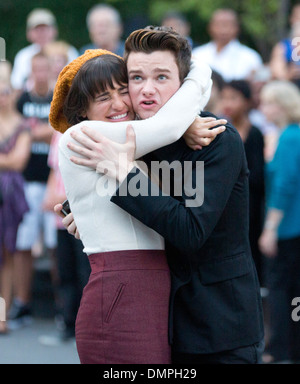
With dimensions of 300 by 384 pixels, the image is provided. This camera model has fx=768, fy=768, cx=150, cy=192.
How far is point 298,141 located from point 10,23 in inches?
519

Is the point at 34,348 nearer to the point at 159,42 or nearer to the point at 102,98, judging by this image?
the point at 102,98

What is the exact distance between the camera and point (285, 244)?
17.8 feet

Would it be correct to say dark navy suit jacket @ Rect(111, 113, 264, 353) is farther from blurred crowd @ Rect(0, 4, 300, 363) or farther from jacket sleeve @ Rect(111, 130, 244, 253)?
blurred crowd @ Rect(0, 4, 300, 363)

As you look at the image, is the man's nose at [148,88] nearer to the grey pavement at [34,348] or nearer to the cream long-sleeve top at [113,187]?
A: the cream long-sleeve top at [113,187]

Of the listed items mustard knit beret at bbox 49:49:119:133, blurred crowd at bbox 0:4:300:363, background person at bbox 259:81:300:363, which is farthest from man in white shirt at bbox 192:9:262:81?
mustard knit beret at bbox 49:49:119:133

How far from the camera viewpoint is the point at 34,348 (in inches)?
247

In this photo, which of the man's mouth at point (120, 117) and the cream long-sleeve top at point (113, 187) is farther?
the man's mouth at point (120, 117)

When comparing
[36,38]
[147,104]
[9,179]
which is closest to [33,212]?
[9,179]

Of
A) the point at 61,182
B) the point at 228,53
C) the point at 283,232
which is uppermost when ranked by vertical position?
the point at 228,53

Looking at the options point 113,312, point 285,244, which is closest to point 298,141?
point 285,244

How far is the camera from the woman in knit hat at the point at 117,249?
2609 mm

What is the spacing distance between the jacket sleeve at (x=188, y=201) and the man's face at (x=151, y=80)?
0.28 meters

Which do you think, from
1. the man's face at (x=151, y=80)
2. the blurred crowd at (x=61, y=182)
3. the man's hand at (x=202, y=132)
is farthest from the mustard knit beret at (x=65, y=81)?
the blurred crowd at (x=61, y=182)

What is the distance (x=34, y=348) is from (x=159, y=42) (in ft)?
13.4
